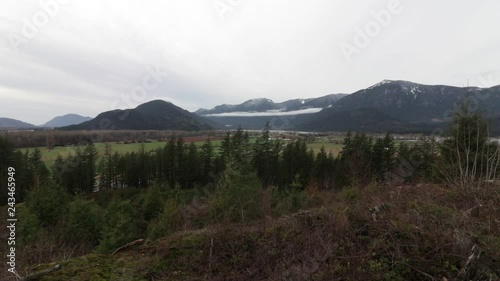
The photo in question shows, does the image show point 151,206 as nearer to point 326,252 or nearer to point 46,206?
point 46,206

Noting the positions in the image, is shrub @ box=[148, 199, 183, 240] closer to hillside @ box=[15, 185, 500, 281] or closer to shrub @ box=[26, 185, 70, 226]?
hillside @ box=[15, 185, 500, 281]

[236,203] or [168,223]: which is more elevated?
[236,203]

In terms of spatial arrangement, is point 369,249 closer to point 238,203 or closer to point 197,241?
point 197,241

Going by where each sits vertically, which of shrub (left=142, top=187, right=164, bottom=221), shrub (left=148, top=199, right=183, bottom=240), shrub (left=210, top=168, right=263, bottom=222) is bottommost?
shrub (left=142, top=187, right=164, bottom=221)

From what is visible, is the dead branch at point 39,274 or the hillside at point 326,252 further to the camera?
the hillside at point 326,252

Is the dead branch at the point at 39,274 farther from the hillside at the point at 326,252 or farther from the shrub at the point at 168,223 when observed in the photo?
the shrub at the point at 168,223

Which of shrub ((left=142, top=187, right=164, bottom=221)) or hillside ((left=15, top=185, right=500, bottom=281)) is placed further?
shrub ((left=142, top=187, right=164, bottom=221))

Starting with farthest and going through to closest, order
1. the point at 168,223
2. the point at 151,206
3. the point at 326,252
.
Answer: the point at 151,206, the point at 168,223, the point at 326,252

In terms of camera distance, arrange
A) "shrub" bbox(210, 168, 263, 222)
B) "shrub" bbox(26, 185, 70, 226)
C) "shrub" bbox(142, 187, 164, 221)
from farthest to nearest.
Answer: "shrub" bbox(142, 187, 164, 221), "shrub" bbox(26, 185, 70, 226), "shrub" bbox(210, 168, 263, 222)

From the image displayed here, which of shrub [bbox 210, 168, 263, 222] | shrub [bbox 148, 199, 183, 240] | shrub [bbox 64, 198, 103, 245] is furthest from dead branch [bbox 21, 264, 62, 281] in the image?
shrub [bbox 64, 198, 103, 245]

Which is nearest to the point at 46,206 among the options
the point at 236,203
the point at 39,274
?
the point at 236,203

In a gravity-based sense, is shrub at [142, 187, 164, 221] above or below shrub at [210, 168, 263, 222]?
below

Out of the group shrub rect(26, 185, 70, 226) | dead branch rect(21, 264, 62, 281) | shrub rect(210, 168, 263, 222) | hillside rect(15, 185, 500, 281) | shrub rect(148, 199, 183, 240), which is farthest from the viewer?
shrub rect(26, 185, 70, 226)

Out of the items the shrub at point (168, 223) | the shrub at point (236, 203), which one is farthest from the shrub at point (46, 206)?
the shrub at point (236, 203)
